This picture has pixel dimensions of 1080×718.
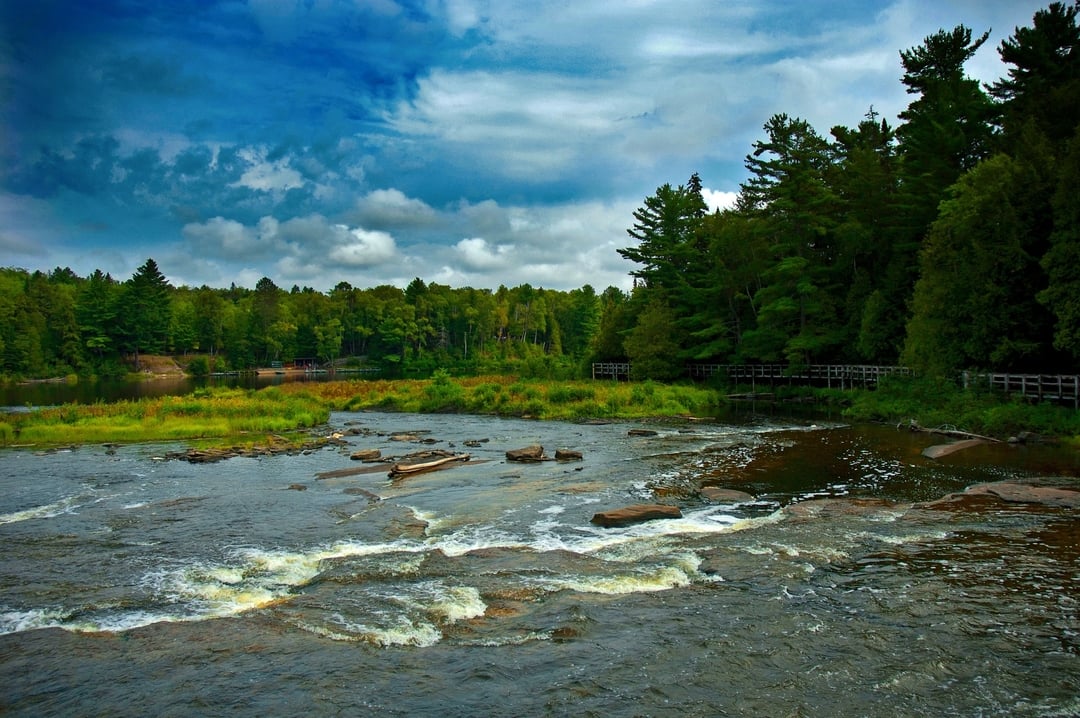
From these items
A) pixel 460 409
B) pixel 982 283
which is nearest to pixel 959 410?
pixel 982 283

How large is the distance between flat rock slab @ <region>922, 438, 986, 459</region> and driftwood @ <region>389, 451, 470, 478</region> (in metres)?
18.6

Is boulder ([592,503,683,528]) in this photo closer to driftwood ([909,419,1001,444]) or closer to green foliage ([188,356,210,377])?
driftwood ([909,419,1001,444])

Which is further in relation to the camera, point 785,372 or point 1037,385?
point 785,372

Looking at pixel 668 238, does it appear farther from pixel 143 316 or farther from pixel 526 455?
pixel 143 316

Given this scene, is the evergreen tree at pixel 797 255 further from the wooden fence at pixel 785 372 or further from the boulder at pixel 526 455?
the boulder at pixel 526 455

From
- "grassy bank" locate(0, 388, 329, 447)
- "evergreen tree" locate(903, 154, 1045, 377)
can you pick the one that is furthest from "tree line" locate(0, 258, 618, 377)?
"evergreen tree" locate(903, 154, 1045, 377)

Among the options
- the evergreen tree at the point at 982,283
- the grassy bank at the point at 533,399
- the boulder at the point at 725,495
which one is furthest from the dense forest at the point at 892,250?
the boulder at the point at 725,495

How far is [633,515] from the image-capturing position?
17078 millimetres

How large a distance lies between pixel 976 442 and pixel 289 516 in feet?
90.2

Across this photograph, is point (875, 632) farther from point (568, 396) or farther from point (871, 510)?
point (568, 396)

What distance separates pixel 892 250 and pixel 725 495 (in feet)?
141

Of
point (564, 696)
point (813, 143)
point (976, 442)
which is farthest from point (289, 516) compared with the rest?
point (813, 143)

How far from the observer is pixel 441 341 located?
511 ft

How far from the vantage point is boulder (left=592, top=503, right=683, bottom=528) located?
16.8m
